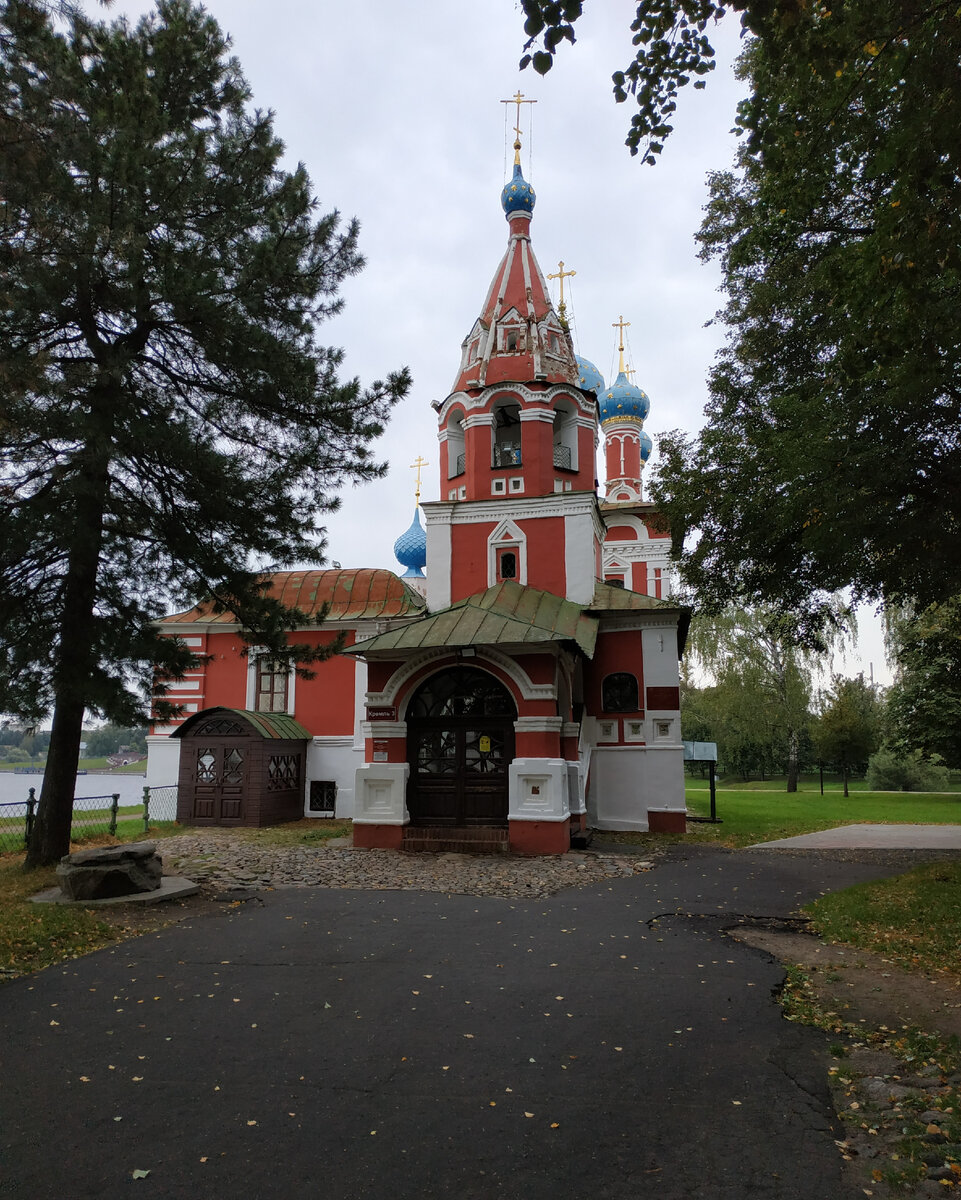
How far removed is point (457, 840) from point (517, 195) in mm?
15786

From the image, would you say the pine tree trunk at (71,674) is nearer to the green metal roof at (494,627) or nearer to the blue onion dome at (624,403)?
the green metal roof at (494,627)

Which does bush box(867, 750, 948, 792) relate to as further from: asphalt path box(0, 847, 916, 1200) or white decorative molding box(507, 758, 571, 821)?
asphalt path box(0, 847, 916, 1200)

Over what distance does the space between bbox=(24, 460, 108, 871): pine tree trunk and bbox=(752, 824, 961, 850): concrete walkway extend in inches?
449

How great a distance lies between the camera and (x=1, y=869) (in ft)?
35.2

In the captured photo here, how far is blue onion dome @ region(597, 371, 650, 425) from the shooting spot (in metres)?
31.2

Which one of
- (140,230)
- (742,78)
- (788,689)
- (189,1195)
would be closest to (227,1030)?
(189,1195)

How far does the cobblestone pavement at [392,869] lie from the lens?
10.4 meters

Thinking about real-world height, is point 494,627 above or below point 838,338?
below

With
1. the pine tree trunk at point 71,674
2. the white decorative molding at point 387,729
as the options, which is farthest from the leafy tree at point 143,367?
the white decorative molding at point 387,729

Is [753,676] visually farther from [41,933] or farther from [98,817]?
[41,933]

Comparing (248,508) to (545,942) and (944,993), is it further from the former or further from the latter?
(944,993)

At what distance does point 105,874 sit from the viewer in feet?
29.5

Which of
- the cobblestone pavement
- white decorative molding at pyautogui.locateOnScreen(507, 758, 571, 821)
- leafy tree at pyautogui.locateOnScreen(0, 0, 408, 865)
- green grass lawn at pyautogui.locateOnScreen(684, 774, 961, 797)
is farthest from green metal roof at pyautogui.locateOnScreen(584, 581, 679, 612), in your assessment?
green grass lawn at pyautogui.locateOnScreen(684, 774, 961, 797)

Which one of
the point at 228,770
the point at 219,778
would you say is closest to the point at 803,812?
the point at 228,770
